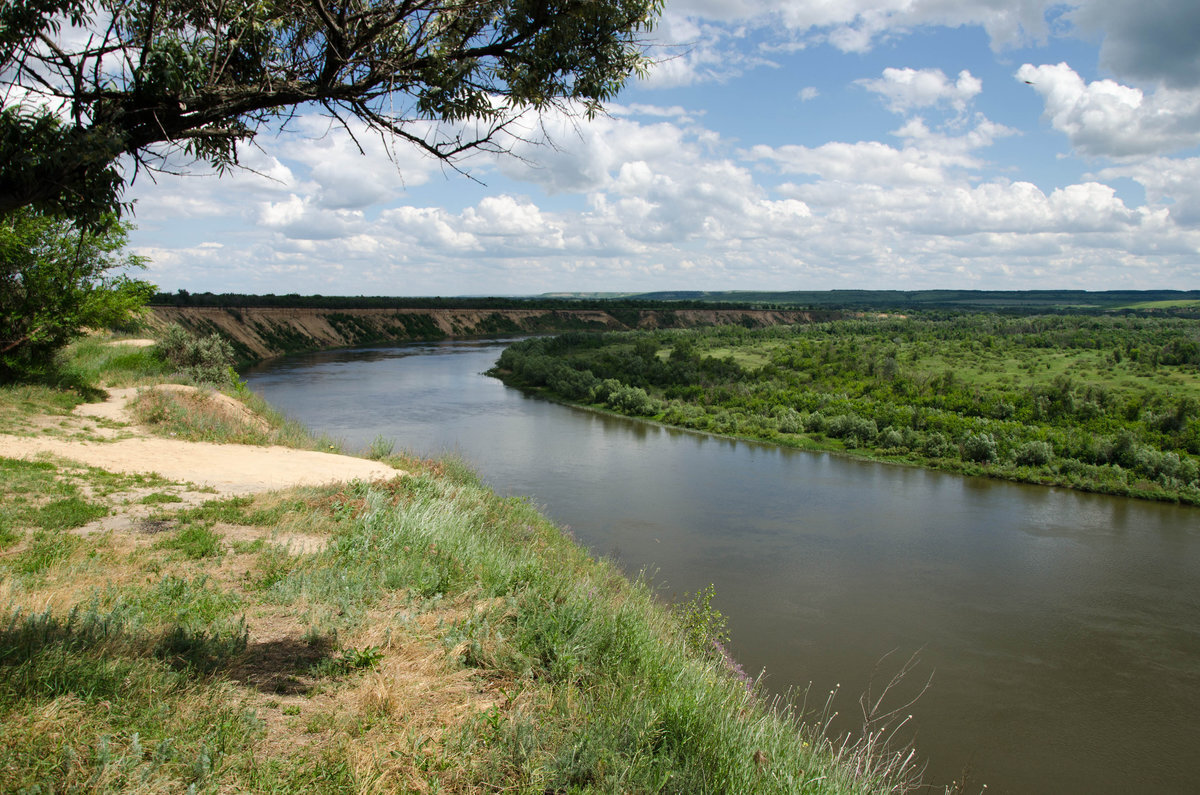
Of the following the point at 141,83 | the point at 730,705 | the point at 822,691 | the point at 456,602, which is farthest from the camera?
the point at 822,691

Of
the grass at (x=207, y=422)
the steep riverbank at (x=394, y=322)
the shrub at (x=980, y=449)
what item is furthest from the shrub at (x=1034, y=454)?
the steep riverbank at (x=394, y=322)

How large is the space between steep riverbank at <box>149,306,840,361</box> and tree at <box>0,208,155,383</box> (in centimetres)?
3085

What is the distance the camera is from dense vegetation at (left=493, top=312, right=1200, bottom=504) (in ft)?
→ 84.9

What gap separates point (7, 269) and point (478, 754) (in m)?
16.1

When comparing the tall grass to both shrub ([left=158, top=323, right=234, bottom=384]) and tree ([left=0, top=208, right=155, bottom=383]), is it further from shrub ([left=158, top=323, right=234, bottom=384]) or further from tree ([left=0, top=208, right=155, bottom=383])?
shrub ([left=158, top=323, right=234, bottom=384])

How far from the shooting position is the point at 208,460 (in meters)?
11.6

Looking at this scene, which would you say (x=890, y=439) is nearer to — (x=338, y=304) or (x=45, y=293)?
(x=45, y=293)

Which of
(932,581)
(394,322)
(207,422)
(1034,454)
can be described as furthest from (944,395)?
(394,322)

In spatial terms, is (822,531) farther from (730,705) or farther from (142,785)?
(142,785)

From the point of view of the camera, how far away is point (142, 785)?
291cm

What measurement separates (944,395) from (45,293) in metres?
34.2

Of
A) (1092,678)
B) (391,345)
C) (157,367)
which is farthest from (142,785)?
(391,345)

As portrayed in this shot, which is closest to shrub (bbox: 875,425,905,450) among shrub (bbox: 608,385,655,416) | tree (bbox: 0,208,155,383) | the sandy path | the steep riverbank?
shrub (bbox: 608,385,655,416)

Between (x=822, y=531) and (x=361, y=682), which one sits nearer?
(x=361, y=682)
